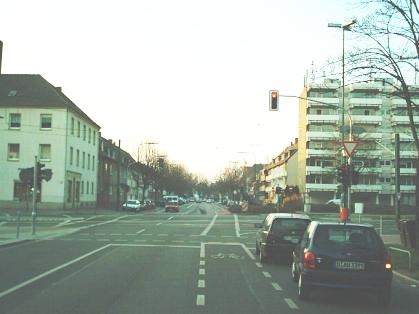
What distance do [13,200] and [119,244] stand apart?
39.5 metres

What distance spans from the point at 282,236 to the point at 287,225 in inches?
15.9

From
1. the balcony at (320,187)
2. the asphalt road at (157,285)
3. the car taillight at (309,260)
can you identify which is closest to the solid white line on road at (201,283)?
the asphalt road at (157,285)

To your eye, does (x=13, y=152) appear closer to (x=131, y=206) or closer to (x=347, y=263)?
(x=131, y=206)

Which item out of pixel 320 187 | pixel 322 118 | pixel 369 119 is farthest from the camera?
pixel 322 118

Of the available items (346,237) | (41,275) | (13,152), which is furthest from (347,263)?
(13,152)

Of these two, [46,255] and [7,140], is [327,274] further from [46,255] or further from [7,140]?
[7,140]

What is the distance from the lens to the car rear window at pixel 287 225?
1766 cm

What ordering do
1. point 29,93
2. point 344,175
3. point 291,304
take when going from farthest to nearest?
point 29,93 < point 344,175 < point 291,304

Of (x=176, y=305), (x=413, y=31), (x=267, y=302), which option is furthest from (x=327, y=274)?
(x=413, y=31)

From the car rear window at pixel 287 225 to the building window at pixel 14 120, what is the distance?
48228 millimetres

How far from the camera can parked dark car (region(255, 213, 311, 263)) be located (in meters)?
17.4

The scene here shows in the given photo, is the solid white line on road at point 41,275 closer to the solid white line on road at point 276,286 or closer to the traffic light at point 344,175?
the solid white line on road at point 276,286

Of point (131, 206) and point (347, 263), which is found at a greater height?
point (347, 263)

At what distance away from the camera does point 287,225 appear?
1773 centimetres
